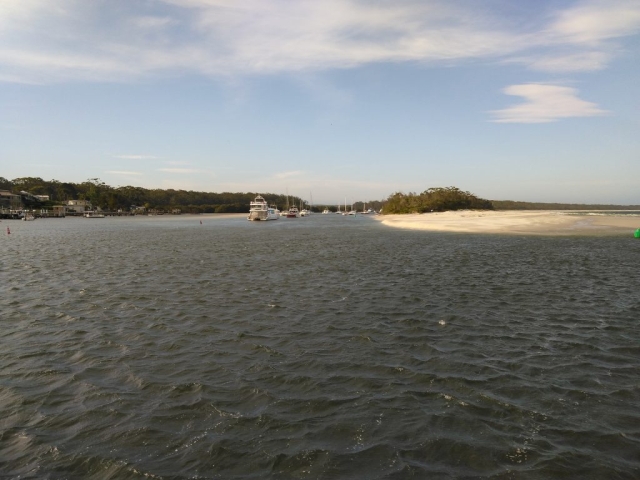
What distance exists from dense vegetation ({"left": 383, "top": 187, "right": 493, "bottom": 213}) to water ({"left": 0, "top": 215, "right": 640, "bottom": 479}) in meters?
132

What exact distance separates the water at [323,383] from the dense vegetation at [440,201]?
432 ft

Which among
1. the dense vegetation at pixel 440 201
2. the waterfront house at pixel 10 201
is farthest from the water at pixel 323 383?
the waterfront house at pixel 10 201

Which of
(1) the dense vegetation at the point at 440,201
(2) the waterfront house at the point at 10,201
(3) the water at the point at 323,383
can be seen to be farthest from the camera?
(2) the waterfront house at the point at 10,201

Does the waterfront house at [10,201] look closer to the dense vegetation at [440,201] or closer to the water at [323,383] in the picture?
the dense vegetation at [440,201]

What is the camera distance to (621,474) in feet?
17.7

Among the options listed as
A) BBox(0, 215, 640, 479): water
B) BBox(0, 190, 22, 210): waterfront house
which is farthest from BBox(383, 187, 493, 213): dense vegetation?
BBox(0, 190, 22, 210): waterfront house

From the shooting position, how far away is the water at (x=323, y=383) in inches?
231

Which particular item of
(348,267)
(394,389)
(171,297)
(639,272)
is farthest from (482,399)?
(639,272)

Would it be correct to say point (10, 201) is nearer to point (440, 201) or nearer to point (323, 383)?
point (440, 201)

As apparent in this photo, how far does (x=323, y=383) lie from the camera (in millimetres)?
8445

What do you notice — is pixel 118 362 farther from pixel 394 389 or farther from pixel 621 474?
pixel 621 474

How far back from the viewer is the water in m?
5.87

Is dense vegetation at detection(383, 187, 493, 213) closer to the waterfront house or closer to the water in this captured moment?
the water

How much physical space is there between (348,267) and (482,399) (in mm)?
18469
